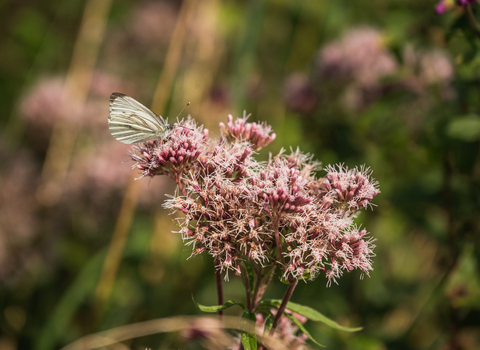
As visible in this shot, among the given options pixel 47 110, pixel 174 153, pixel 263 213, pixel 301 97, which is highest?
pixel 301 97

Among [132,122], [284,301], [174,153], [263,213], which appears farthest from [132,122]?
[284,301]

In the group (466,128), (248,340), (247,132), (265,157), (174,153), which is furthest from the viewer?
(265,157)

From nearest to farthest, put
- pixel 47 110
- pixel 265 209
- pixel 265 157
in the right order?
pixel 265 209 < pixel 265 157 < pixel 47 110

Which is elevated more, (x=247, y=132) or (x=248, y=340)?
(x=247, y=132)

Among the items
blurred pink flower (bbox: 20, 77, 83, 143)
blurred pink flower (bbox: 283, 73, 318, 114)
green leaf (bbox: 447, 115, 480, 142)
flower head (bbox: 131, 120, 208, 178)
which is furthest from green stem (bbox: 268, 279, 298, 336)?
blurred pink flower (bbox: 20, 77, 83, 143)

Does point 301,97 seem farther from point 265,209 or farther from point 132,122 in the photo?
point 265,209

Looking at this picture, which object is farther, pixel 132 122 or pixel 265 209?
pixel 132 122

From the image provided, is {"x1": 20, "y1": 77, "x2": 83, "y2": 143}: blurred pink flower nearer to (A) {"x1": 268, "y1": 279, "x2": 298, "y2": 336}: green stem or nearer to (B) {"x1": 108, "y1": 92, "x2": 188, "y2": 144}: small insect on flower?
(B) {"x1": 108, "y1": 92, "x2": 188, "y2": 144}: small insect on flower

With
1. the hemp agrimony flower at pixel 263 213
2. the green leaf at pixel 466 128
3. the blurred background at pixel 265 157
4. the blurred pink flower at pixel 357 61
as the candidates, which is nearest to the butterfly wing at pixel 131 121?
the hemp agrimony flower at pixel 263 213
